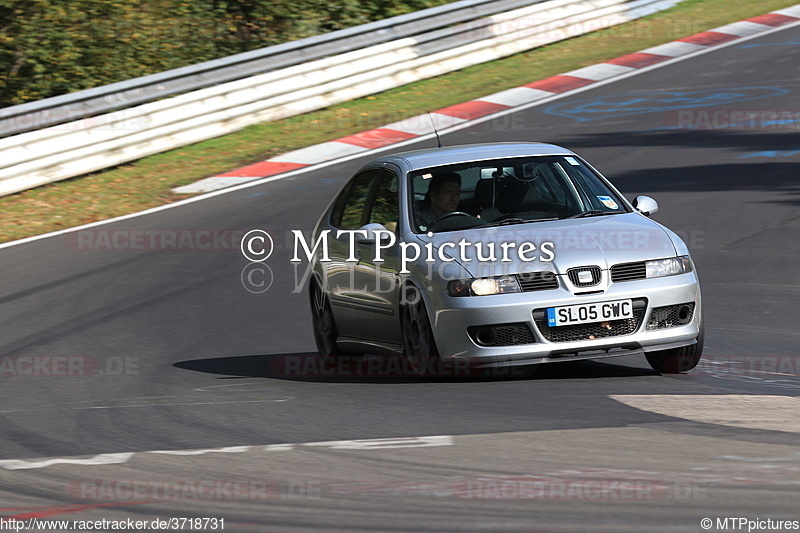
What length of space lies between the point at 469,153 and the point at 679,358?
6.51ft

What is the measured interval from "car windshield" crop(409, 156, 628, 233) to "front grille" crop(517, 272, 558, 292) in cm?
71

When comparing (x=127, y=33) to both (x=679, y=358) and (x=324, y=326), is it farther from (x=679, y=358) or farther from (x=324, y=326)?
(x=679, y=358)

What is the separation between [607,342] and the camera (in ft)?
25.9

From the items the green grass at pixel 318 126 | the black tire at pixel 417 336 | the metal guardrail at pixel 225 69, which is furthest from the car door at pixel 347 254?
the metal guardrail at pixel 225 69

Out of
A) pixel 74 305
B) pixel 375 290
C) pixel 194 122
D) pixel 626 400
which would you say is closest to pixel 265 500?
pixel 626 400

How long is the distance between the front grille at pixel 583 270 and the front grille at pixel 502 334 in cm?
38

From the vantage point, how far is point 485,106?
2045 centimetres

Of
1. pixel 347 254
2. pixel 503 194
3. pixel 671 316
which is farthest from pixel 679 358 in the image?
pixel 347 254

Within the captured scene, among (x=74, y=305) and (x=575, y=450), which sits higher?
(x=575, y=450)

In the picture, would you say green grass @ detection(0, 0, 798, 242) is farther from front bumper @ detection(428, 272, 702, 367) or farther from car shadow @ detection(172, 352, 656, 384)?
front bumper @ detection(428, 272, 702, 367)

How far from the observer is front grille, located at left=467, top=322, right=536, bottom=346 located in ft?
25.8

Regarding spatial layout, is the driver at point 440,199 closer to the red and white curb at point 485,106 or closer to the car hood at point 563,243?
the car hood at point 563,243

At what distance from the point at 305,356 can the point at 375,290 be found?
1.27 meters

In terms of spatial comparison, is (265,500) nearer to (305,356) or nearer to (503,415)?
(503,415)
